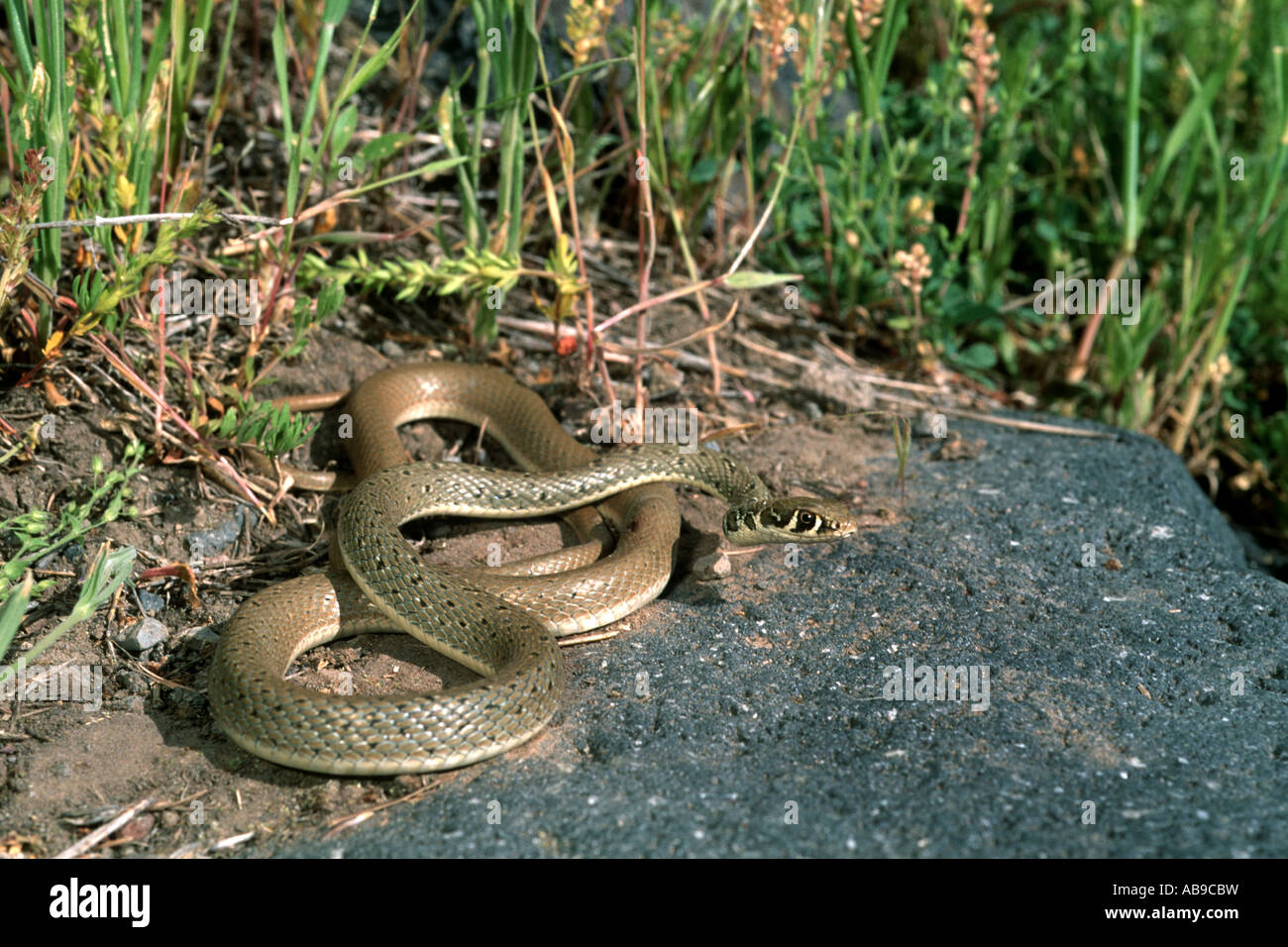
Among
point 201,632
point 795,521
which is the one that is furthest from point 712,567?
point 201,632

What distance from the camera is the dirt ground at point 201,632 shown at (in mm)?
3990

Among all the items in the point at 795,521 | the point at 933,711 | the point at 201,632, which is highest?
the point at 795,521

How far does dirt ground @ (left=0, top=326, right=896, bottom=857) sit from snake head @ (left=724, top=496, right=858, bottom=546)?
1.08 feet

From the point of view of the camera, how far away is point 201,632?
4.98m

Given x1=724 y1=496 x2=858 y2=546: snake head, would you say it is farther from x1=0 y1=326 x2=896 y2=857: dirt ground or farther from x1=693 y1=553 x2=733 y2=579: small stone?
x1=0 y1=326 x2=896 y2=857: dirt ground

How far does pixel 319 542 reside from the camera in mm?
5562

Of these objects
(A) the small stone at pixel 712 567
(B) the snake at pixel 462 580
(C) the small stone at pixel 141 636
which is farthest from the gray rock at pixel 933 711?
(C) the small stone at pixel 141 636

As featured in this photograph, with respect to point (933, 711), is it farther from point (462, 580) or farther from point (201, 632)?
point (201, 632)

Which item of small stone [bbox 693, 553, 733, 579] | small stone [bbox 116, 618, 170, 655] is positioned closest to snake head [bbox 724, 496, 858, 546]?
small stone [bbox 693, 553, 733, 579]

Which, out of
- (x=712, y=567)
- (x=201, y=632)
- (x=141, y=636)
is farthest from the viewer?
(x=712, y=567)

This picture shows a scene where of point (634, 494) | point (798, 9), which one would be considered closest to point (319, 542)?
point (634, 494)

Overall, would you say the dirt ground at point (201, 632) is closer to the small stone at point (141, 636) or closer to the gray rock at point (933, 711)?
the small stone at point (141, 636)

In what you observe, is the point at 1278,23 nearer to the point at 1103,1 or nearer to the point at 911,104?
the point at 1103,1

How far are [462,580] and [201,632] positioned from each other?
49.1 inches
